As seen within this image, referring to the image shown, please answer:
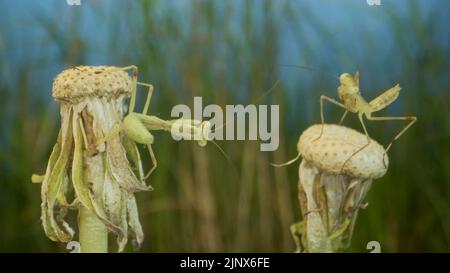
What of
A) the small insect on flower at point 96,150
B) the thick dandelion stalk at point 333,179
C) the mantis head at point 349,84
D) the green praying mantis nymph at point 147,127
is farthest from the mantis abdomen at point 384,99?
the small insect on flower at point 96,150

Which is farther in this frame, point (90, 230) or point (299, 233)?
point (299, 233)

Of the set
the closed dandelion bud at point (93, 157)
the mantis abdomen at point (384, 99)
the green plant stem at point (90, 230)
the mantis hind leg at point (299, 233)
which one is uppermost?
the mantis abdomen at point (384, 99)

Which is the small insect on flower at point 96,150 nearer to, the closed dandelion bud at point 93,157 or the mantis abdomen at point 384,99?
the closed dandelion bud at point 93,157

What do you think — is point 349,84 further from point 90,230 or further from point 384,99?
point 90,230

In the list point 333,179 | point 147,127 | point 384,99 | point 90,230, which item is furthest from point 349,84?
point 90,230

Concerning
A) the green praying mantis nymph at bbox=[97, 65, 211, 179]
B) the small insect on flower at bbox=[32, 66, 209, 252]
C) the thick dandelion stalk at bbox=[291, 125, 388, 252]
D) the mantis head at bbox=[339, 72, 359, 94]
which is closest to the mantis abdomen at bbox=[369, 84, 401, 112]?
the mantis head at bbox=[339, 72, 359, 94]

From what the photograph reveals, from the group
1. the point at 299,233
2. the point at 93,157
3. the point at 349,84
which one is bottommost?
the point at 299,233
